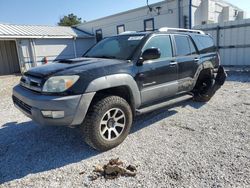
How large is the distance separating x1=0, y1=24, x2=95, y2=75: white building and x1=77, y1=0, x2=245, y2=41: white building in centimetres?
434

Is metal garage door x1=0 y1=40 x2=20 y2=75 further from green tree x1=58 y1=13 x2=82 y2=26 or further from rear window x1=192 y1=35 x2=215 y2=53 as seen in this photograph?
green tree x1=58 y1=13 x2=82 y2=26

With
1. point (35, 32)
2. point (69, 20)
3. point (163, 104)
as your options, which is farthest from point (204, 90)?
point (69, 20)

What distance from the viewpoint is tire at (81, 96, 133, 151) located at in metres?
3.25

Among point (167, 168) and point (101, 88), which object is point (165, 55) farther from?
point (167, 168)

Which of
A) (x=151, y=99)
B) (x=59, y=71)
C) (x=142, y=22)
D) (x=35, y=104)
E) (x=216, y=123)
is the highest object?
(x=142, y=22)

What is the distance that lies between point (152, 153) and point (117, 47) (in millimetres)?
2183

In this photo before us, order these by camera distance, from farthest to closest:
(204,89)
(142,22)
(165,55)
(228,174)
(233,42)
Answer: (142,22)
(233,42)
(204,89)
(165,55)
(228,174)

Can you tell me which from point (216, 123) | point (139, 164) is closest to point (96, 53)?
point (139, 164)

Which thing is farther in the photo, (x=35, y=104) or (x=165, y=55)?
(x=165, y=55)

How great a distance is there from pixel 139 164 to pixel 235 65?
10.1 m

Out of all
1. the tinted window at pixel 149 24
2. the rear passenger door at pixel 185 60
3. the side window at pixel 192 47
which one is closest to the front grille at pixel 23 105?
the rear passenger door at pixel 185 60

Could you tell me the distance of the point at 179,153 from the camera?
3.33 metres

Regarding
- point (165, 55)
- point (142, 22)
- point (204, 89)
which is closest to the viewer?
point (165, 55)

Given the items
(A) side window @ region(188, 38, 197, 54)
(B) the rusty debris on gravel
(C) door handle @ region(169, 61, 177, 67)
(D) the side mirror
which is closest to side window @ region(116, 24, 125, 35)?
(A) side window @ region(188, 38, 197, 54)
